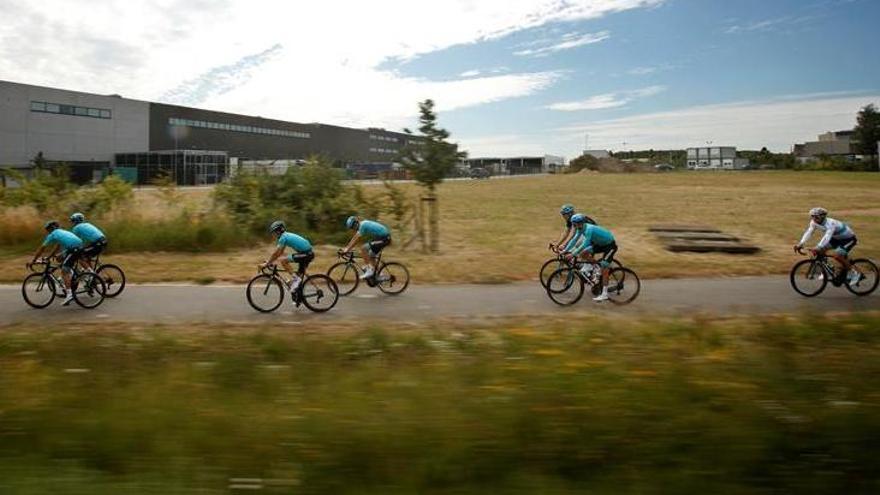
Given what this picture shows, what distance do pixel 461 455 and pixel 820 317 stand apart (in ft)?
18.1

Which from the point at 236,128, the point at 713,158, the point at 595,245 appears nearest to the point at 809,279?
the point at 595,245

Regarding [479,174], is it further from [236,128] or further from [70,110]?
[70,110]

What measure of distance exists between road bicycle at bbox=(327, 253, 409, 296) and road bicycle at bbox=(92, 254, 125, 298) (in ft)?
14.4

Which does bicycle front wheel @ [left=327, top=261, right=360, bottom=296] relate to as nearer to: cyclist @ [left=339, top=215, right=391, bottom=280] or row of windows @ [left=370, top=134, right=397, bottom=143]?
cyclist @ [left=339, top=215, right=391, bottom=280]

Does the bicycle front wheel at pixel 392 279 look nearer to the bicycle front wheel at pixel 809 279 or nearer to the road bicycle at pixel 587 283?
the road bicycle at pixel 587 283

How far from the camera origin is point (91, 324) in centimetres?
1109

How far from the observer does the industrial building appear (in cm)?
6231

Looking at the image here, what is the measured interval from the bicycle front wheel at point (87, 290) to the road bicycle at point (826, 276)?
13.9 metres

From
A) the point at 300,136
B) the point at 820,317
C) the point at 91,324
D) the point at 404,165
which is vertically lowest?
the point at 91,324

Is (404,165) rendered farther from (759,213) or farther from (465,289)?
(759,213)

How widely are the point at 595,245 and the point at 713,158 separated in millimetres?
145516

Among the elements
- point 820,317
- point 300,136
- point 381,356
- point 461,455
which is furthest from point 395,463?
point 300,136

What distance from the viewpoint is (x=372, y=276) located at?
14.0 metres

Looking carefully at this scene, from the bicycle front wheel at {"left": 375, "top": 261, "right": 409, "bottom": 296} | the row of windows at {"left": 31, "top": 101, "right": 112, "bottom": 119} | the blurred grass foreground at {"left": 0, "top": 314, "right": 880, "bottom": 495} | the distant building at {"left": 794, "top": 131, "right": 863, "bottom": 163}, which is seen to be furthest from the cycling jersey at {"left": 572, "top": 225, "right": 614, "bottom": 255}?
the distant building at {"left": 794, "top": 131, "right": 863, "bottom": 163}
